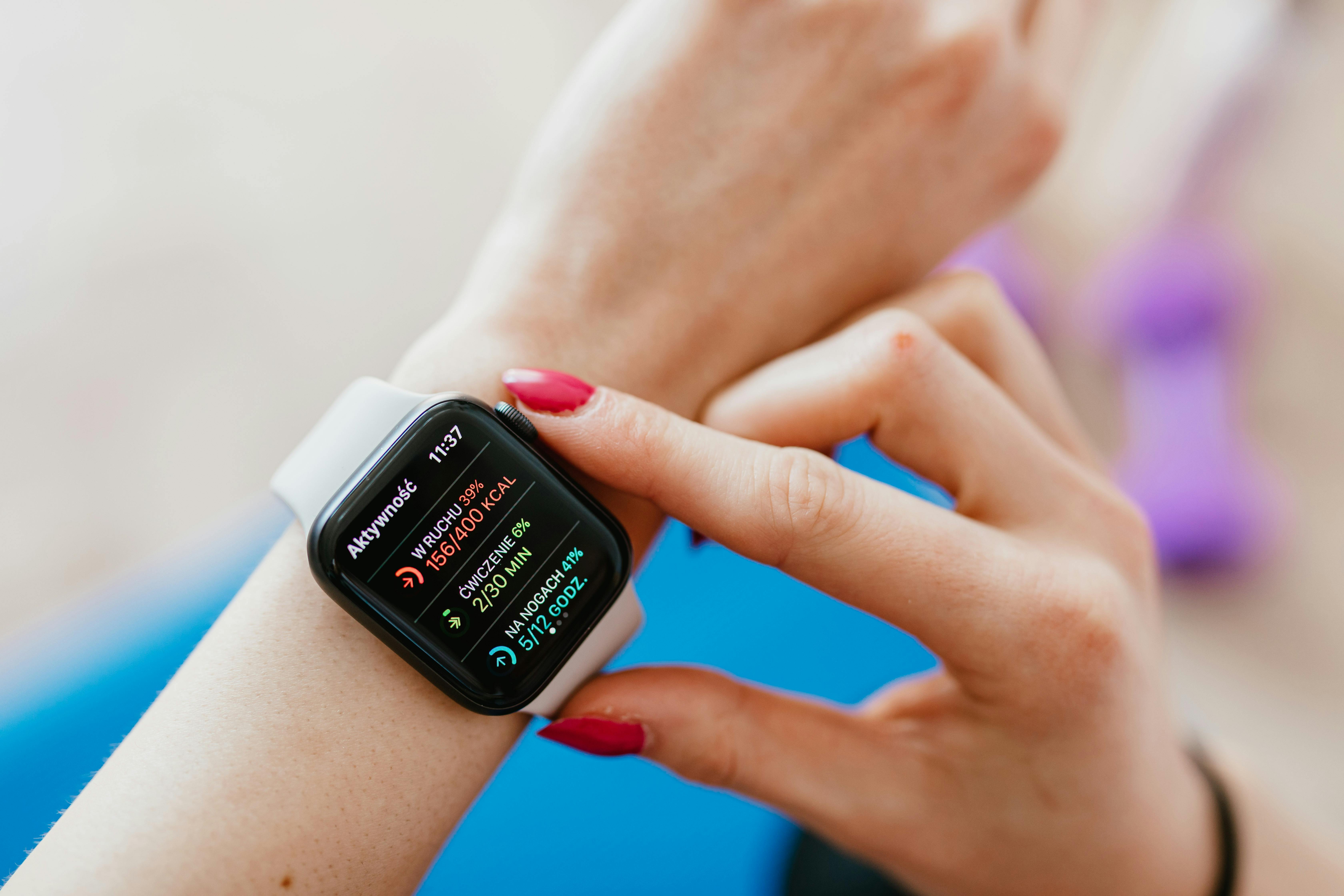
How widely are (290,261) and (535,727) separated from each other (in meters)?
1.56

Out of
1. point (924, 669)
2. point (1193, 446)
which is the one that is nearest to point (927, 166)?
point (924, 669)

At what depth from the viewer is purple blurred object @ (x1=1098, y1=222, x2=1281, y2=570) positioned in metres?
1.92

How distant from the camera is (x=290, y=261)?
2.18m

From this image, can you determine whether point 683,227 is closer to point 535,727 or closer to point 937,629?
point 937,629

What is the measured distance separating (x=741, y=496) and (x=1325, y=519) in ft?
6.61

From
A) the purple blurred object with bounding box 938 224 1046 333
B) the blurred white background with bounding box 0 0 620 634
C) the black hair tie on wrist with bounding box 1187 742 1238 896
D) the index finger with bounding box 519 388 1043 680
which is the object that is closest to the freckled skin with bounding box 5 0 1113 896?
the index finger with bounding box 519 388 1043 680

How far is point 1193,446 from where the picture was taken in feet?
6.56

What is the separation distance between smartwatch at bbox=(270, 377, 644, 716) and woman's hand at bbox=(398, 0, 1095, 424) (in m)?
0.14

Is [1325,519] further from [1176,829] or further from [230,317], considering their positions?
[230,317]

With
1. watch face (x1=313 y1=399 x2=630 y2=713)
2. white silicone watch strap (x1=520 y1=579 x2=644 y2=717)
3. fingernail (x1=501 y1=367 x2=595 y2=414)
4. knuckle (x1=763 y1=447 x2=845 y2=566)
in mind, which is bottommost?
white silicone watch strap (x1=520 y1=579 x2=644 y2=717)

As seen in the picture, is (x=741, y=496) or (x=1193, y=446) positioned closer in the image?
(x=741, y=496)

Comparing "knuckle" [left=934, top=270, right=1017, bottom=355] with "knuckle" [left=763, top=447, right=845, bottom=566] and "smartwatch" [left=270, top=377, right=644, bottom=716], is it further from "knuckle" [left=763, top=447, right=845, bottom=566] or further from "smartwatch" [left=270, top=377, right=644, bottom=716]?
"smartwatch" [left=270, top=377, right=644, bottom=716]

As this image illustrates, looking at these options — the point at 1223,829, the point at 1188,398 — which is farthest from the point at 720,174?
the point at 1188,398

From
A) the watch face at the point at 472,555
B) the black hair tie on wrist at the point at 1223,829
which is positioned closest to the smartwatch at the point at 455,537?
the watch face at the point at 472,555
